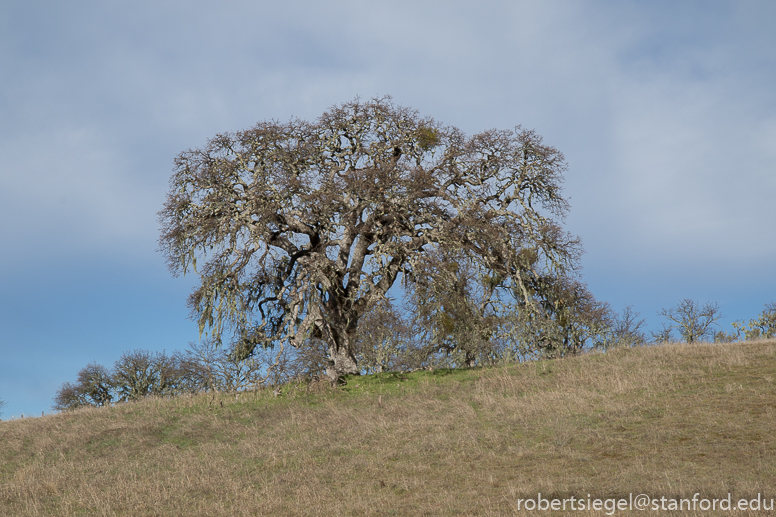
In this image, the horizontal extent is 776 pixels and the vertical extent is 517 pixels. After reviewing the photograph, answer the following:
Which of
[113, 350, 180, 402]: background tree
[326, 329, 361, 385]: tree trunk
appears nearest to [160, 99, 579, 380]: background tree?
[326, 329, 361, 385]: tree trunk

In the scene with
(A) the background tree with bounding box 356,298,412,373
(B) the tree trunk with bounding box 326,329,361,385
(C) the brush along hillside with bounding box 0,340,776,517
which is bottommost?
(C) the brush along hillside with bounding box 0,340,776,517

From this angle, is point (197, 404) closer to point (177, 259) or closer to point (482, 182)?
point (177, 259)

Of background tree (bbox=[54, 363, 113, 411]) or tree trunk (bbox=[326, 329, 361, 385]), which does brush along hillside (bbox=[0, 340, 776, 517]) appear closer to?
tree trunk (bbox=[326, 329, 361, 385])

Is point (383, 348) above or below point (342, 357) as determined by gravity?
above

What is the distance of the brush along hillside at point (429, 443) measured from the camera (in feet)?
37.4

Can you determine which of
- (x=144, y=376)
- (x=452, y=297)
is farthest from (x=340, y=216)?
(x=144, y=376)

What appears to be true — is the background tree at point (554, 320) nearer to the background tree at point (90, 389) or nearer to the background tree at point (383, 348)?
the background tree at point (383, 348)

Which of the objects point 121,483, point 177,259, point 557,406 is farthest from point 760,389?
point 177,259

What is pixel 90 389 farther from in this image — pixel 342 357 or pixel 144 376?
pixel 342 357

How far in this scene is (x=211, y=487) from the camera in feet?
41.9

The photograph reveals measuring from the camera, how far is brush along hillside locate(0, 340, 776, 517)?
11414mm

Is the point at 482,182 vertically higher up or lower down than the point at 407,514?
higher up

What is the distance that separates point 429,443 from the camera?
14.9 m

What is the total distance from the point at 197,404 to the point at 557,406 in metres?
13.3
